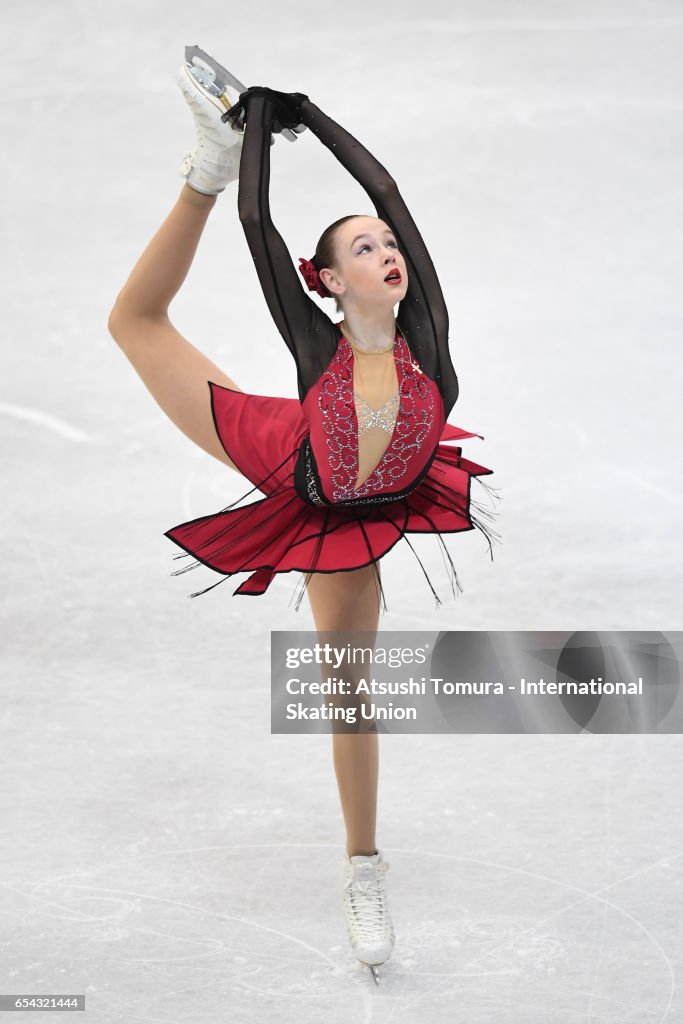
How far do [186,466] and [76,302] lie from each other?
1.48 metres

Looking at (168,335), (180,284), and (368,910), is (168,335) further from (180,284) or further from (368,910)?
(368,910)

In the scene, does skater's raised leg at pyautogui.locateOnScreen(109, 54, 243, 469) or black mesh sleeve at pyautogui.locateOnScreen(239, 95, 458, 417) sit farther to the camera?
skater's raised leg at pyautogui.locateOnScreen(109, 54, 243, 469)

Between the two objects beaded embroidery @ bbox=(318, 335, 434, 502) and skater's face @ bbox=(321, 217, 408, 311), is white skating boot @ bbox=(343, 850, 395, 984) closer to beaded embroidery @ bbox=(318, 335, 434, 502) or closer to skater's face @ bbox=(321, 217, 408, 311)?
beaded embroidery @ bbox=(318, 335, 434, 502)

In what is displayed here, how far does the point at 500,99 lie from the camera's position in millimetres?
7527

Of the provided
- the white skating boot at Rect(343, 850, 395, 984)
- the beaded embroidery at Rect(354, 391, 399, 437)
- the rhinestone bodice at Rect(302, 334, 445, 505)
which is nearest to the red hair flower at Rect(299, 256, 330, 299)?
the rhinestone bodice at Rect(302, 334, 445, 505)

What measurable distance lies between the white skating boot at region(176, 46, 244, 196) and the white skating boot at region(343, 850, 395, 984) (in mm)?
1554

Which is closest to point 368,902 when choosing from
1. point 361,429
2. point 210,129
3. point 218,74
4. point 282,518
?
point 282,518

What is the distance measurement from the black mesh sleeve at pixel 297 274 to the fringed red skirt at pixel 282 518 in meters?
0.24

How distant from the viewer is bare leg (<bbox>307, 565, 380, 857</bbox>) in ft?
9.73

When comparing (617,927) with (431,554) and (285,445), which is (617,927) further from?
(431,554)

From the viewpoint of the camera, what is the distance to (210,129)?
9.59 feet

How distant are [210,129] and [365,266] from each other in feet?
1.56

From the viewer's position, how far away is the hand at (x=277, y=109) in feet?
9.16

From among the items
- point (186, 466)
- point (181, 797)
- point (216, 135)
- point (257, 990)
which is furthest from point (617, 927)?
point (186, 466)
